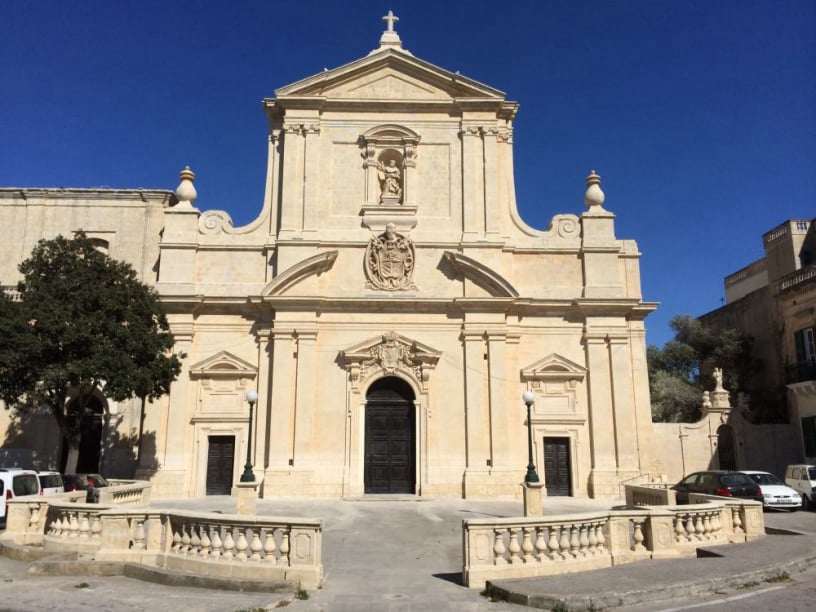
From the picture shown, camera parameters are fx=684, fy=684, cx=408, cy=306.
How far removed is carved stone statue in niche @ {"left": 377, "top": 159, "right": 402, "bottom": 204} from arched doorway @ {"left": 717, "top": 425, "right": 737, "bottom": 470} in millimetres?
15320

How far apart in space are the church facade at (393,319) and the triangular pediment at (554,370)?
0.07 m

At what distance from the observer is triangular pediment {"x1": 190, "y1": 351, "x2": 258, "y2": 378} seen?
23.6 meters

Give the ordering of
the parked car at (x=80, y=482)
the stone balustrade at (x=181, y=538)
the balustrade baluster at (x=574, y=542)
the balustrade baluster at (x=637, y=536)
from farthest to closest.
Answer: the parked car at (x=80, y=482) → the balustrade baluster at (x=637, y=536) → the balustrade baluster at (x=574, y=542) → the stone balustrade at (x=181, y=538)

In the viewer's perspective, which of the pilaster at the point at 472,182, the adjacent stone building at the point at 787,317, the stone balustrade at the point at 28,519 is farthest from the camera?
the adjacent stone building at the point at 787,317

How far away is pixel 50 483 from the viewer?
1702 centimetres

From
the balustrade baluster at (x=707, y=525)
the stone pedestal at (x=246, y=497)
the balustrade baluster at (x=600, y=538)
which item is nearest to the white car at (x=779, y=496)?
the balustrade baluster at (x=707, y=525)

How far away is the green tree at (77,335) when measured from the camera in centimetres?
1945

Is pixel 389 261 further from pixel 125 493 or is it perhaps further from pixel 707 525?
pixel 707 525

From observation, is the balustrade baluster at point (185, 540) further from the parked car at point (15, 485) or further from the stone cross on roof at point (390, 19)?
Result: the stone cross on roof at point (390, 19)

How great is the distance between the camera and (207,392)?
2361cm

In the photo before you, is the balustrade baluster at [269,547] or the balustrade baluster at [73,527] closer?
the balustrade baluster at [269,547]

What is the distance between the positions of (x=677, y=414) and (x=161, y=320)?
23.9 metres

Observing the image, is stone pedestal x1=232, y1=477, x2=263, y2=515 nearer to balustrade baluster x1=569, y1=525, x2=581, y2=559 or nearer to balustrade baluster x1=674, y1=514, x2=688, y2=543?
balustrade baluster x1=569, y1=525, x2=581, y2=559

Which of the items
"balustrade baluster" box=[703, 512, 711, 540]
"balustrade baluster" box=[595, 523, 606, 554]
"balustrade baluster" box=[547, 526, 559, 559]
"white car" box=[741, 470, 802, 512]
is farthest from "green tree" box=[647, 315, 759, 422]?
"balustrade baluster" box=[547, 526, 559, 559]
